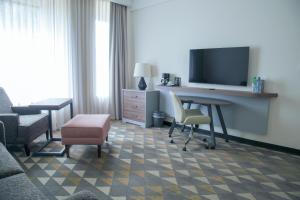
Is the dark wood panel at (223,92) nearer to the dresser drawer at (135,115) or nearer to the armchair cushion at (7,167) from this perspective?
the dresser drawer at (135,115)

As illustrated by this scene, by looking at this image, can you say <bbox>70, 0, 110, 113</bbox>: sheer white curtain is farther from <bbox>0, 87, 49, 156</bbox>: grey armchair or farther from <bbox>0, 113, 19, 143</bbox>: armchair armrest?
<bbox>0, 113, 19, 143</bbox>: armchair armrest

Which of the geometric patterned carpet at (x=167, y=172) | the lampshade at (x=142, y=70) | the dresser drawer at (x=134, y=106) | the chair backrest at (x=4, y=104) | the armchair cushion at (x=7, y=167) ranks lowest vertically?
the geometric patterned carpet at (x=167, y=172)

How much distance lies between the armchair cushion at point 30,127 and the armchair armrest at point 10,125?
0.06 meters

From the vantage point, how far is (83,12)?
4512 mm

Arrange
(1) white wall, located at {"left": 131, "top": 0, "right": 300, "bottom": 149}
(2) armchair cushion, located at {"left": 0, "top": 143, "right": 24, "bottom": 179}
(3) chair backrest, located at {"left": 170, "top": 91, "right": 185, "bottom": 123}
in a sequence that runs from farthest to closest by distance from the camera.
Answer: (3) chair backrest, located at {"left": 170, "top": 91, "right": 185, "bottom": 123} → (1) white wall, located at {"left": 131, "top": 0, "right": 300, "bottom": 149} → (2) armchair cushion, located at {"left": 0, "top": 143, "right": 24, "bottom": 179}

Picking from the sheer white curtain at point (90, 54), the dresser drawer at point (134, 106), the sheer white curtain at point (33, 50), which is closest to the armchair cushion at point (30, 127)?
the sheer white curtain at point (33, 50)

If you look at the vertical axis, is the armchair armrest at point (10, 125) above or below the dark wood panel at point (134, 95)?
below

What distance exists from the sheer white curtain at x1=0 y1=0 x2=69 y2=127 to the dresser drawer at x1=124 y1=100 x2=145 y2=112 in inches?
51.1

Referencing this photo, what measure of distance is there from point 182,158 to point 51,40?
3.23 meters

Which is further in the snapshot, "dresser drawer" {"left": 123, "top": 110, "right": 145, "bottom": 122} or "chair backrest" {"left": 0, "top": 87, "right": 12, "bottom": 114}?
"dresser drawer" {"left": 123, "top": 110, "right": 145, "bottom": 122}

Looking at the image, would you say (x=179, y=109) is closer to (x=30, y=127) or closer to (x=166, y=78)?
(x=166, y=78)

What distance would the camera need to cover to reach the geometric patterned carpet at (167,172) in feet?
6.99

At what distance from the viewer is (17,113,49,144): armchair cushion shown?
2904mm

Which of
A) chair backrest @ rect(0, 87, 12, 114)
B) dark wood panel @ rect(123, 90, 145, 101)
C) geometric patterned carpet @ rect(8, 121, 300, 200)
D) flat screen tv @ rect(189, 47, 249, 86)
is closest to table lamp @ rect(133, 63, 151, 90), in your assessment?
dark wood panel @ rect(123, 90, 145, 101)
